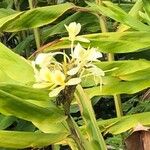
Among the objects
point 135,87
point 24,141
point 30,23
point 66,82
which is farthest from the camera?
point 30,23

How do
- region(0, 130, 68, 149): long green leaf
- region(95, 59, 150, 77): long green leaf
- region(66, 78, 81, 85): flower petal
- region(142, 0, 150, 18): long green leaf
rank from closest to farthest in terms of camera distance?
region(66, 78, 81, 85): flower petal < region(0, 130, 68, 149): long green leaf < region(95, 59, 150, 77): long green leaf < region(142, 0, 150, 18): long green leaf

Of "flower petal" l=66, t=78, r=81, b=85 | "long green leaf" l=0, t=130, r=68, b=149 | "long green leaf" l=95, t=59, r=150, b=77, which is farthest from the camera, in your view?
"long green leaf" l=95, t=59, r=150, b=77

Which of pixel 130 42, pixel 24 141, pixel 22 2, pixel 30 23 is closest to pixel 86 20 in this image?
pixel 30 23

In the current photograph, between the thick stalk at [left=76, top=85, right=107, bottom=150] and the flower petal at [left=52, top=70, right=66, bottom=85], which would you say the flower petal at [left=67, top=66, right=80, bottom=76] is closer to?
the flower petal at [left=52, top=70, right=66, bottom=85]

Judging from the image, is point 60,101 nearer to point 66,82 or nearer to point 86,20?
point 66,82

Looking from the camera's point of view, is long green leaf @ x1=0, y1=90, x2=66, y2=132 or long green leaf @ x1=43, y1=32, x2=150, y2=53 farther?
long green leaf @ x1=43, y1=32, x2=150, y2=53

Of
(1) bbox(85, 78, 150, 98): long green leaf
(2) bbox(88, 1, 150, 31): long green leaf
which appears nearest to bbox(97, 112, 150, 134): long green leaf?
(1) bbox(85, 78, 150, 98): long green leaf
